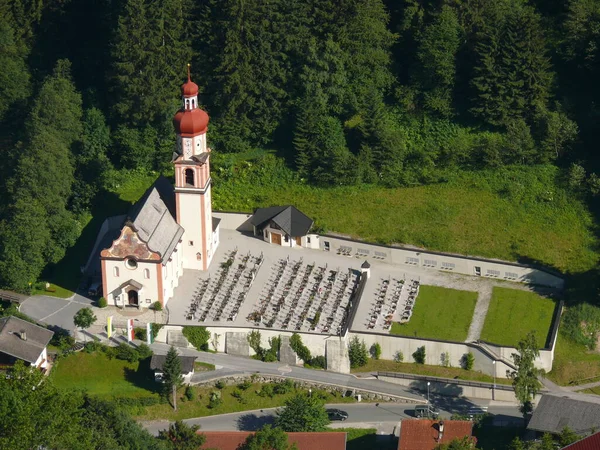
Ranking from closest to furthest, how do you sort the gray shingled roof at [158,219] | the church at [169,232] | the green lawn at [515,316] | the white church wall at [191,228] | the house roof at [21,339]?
the house roof at [21,339] → the green lawn at [515,316] → the church at [169,232] → the gray shingled roof at [158,219] → the white church wall at [191,228]

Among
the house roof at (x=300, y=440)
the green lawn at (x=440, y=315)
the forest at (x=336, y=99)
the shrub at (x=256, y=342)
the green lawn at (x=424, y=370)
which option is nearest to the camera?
the house roof at (x=300, y=440)

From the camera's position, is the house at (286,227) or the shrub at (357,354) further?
the house at (286,227)

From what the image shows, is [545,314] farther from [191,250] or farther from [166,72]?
[166,72]

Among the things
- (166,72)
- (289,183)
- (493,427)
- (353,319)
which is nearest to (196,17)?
(166,72)

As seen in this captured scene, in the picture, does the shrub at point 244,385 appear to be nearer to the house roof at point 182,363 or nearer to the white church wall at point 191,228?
the house roof at point 182,363

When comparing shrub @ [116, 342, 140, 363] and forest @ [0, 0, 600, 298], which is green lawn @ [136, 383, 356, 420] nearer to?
shrub @ [116, 342, 140, 363]

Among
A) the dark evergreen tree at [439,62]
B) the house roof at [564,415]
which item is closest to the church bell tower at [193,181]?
the dark evergreen tree at [439,62]

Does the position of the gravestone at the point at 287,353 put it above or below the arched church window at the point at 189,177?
below

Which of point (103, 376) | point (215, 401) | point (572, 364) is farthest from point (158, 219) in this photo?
point (572, 364)
